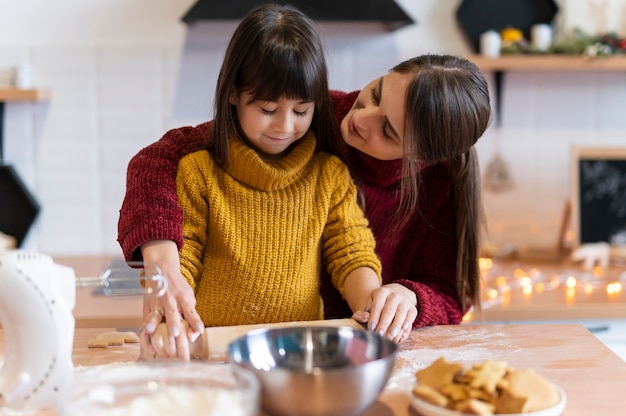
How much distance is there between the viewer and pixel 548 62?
2340 millimetres

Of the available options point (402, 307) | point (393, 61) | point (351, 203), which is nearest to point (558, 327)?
point (402, 307)

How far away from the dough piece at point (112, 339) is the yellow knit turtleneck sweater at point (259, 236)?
149mm

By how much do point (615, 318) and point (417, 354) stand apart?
41.2 inches

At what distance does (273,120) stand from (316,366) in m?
0.47

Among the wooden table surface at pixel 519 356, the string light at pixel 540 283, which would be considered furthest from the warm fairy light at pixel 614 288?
the wooden table surface at pixel 519 356

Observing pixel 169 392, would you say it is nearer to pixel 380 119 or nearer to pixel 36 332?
pixel 36 332

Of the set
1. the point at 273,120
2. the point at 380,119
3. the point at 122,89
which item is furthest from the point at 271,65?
the point at 122,89

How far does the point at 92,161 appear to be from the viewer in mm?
2432

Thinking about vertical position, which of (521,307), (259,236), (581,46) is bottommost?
(521,307)

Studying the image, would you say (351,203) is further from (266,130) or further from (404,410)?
(404,410)

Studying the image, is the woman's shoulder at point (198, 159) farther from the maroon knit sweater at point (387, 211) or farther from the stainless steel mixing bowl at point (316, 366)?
the stainless steel mixing bowl at point (316, 366)

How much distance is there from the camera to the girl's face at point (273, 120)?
127 centimetres

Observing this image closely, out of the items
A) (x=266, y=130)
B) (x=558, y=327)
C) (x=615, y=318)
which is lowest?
(x=615, y=318)

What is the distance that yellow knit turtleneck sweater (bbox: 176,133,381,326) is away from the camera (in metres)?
1.34
